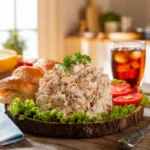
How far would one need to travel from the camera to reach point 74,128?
2.99 feet

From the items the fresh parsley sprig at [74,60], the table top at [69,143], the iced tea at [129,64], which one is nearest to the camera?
the table top at [69,143]

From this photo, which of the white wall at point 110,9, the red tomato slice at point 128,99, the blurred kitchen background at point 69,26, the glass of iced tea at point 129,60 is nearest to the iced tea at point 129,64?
the glass of iced tea at point 129,60

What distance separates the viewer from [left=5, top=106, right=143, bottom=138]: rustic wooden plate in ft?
3.00

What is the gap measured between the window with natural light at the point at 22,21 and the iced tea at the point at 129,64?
1.74 metres

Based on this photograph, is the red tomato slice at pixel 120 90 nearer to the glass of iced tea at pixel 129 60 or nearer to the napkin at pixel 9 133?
the glass of iced tea at pixel 129 60

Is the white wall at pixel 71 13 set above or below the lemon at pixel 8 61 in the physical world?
above

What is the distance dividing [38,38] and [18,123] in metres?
2.44

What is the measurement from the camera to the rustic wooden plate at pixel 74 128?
0.91m

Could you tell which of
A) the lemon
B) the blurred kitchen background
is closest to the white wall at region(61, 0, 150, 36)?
the blurred kitchen background

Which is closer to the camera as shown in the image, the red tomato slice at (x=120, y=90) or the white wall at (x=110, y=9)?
the red tomato slice at (x=120, y=90)

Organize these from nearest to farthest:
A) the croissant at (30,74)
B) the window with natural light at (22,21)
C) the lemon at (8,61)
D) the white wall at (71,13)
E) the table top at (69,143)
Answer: the table top at (69,143)
the croissant at (30,74)
the lemon at (8,61)
the window with natural light at (22,21)
the white wall at (71,13)

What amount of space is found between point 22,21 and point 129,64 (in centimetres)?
204

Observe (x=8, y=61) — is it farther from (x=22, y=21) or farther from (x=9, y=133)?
(x=22, y=21)

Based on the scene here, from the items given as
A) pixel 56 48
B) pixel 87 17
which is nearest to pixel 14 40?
pixel 56 48
